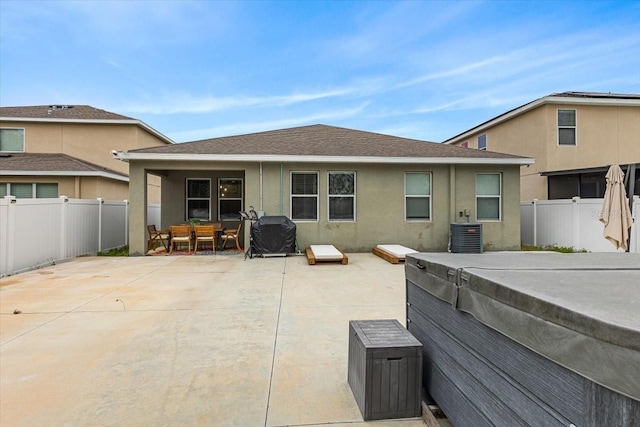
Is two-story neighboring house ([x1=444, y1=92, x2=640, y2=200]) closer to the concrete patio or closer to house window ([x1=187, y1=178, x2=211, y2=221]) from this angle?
the concrete patio

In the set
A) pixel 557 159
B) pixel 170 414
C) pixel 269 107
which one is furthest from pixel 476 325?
pixel 269 107

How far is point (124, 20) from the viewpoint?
41.9ft

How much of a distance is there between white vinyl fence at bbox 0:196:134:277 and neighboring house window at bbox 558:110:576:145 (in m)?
16.7

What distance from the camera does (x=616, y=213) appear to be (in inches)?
222

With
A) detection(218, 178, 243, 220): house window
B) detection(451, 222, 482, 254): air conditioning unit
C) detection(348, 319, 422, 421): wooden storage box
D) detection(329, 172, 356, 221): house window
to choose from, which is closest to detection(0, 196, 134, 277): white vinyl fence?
detection(218, 178, 243, 220): house window

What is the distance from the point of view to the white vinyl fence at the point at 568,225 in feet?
→ 30.4

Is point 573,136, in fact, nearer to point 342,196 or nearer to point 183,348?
point 342,196

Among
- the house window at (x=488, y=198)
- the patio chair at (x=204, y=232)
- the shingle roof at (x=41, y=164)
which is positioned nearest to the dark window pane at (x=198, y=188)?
the patio chair at (x=204, y=232)

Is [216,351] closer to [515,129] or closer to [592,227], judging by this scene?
[592,227]

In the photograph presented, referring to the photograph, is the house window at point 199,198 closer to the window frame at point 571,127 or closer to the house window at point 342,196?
the house window at point 342,196

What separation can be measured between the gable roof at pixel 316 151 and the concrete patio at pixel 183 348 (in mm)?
4203

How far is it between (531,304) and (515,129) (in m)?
15.7

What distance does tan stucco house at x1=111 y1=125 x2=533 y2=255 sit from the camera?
32.8 ft

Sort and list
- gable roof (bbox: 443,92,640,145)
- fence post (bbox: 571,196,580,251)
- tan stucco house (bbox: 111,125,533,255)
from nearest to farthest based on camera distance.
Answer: fence post (bbox: 571,196,580,251)
tan stucco house (bbox: 111,125,533,255)
gable roof (bbox: 443,92,640,145)
